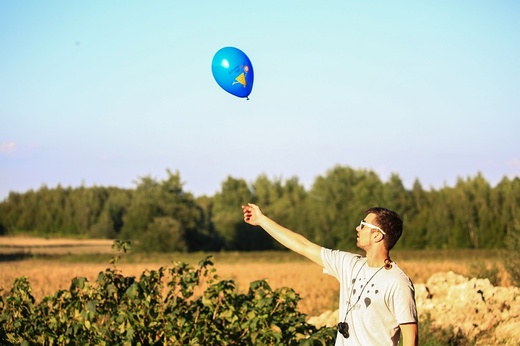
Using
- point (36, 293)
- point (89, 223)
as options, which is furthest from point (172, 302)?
point (89, 223)

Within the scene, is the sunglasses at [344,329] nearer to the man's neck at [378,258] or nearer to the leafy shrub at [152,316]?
the man's neck at [378,258]

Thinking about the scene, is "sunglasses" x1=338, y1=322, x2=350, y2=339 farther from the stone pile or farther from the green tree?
the green tree

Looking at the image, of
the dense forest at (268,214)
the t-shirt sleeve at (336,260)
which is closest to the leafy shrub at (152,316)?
the t-shirt sleeve at (336,260)

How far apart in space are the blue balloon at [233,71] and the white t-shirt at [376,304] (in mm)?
3071

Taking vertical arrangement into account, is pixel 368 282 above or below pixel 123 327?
above

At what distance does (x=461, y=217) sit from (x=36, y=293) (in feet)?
181

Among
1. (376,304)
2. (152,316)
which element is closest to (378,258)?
(376,304)

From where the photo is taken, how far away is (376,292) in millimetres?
4629

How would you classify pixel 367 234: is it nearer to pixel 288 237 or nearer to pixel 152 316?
pixel 288 237

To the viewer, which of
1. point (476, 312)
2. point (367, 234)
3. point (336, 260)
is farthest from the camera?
point (476, 312)

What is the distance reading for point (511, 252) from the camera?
18.5 meters

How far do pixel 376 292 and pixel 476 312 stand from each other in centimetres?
800

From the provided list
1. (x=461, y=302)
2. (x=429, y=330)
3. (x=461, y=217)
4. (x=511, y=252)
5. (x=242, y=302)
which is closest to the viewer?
(x=242, y=302)

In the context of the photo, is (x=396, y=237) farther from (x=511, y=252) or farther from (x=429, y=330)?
(x=511, y=252)
